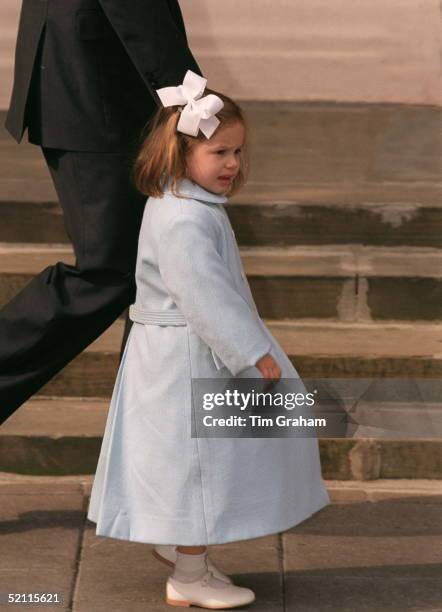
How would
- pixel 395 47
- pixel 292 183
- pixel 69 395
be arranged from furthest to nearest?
1. pixel 395 47
2. pixel 292 183
3. pixel 69 395

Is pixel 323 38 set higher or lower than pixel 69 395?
higher

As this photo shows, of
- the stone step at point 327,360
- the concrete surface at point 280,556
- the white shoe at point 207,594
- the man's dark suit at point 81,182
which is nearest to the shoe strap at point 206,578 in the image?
the white shoe at point 207,594

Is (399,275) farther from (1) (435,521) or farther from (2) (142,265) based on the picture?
(2) (142,265)

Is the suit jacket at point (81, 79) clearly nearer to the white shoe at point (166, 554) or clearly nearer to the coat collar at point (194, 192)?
the coat collar at point (194, 192)

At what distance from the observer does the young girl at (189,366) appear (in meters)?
3.65

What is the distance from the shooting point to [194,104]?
3.72 metres

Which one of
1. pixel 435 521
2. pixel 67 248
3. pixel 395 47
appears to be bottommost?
pixel 435 521

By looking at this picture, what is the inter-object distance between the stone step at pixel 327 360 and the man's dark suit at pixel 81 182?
2.28 ft

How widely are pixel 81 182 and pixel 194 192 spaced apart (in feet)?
1.69

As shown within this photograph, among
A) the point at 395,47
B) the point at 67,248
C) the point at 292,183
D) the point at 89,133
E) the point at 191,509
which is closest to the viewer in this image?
the point at 191,509

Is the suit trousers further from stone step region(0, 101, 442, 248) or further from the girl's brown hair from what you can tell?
stone step region(0, 101, 442, 248)

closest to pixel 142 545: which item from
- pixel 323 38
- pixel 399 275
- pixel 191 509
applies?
pixel 191 509

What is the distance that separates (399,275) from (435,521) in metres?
1.09

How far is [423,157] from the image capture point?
604cm
